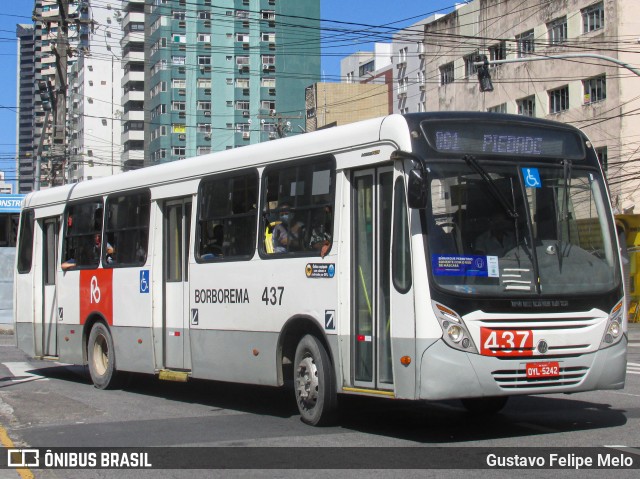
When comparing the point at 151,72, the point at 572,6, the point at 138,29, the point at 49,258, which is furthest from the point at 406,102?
the point at 49,258

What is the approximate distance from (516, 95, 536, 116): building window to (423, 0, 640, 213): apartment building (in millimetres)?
48

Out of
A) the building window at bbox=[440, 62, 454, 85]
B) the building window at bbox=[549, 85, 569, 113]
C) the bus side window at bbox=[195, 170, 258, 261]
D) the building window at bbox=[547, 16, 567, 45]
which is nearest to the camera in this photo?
the bus side window at bbox=[195, 170, 258, 261]

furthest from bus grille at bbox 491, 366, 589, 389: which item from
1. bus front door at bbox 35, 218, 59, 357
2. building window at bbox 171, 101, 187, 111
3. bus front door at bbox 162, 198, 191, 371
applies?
building window at bbox 171, 101, 187, 111

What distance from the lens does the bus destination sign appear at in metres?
9.34

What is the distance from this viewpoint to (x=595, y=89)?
4169 cm

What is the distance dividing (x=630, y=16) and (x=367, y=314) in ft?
112

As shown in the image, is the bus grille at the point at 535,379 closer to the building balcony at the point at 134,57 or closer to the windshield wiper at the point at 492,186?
the windshield wiper at the point at 492,186

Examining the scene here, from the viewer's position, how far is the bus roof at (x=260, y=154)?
9.55 metres

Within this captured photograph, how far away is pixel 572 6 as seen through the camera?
141 feet

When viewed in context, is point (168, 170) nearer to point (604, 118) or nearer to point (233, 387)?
point (233, 387)

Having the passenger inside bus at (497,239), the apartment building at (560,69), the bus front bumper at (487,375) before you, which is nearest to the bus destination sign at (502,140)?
the passenger inside bus at (497,239)

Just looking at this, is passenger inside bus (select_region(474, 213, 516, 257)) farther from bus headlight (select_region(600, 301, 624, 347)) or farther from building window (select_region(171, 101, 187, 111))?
building window (select_region(171, 101, 187, 111))

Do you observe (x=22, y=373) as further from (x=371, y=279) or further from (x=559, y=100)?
(x=559, y=100)

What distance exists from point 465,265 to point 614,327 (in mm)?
1786
